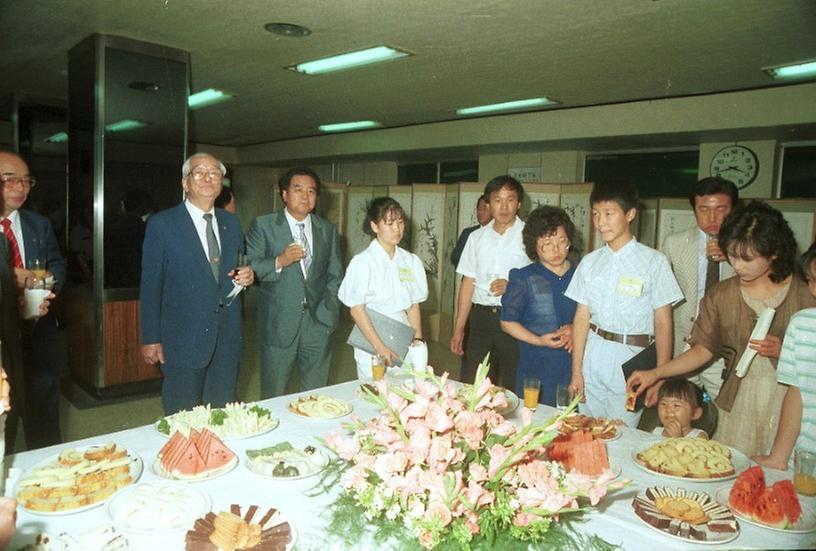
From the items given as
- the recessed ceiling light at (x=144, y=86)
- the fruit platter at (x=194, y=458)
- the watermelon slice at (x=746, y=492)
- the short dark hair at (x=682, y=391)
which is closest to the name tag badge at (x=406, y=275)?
the short dark hair at (x=682, y=391)

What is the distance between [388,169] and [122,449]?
25.5 ft

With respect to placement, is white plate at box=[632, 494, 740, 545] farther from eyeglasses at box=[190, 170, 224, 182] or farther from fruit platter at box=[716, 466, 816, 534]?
eyeglasses at box=[190, 170, 224, 182]

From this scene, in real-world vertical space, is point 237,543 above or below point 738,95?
below

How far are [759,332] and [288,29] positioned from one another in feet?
11.1

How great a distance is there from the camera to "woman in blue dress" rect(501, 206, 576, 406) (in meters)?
2.71

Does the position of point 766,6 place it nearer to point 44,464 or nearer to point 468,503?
point 468,503

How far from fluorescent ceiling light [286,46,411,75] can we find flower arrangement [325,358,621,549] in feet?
11.9

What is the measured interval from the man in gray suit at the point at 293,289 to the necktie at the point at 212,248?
307 mm

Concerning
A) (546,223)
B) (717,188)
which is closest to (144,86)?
(546,223)

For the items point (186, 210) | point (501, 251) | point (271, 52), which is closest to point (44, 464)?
point (186, 210)

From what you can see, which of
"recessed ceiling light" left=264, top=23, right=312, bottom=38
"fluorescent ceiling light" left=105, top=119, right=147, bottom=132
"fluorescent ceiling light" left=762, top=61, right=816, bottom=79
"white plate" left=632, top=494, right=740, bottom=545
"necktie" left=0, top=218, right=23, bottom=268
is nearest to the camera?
"white plate" left=632, top=494, right=740, bottom=545

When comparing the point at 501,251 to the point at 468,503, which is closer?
the point at 468,503

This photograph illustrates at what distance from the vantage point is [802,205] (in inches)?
170

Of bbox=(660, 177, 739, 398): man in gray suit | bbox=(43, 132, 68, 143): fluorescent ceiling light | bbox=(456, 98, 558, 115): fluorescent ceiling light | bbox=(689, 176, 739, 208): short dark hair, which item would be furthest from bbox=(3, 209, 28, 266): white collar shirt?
bbox=(43, 132, 68, 143): fluorescent ceiling light
